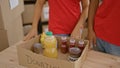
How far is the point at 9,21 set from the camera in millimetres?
1943

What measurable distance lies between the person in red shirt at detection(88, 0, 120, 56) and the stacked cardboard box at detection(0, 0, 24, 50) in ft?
2.84

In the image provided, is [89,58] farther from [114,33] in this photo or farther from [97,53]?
[114,33]

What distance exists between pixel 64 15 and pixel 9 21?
0.71 meters

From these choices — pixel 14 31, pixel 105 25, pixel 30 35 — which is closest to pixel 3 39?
pixel 14 31

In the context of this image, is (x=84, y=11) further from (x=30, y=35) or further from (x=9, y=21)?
(x=9, y=21)

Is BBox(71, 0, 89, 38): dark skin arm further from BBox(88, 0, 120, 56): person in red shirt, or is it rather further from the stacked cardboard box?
the stacked cardboard box

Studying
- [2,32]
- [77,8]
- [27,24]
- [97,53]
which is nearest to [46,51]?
[97,53]

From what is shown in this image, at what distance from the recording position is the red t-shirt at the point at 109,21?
3.95ft

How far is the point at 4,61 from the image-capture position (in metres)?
1.30

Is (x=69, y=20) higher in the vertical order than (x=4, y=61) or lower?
higher

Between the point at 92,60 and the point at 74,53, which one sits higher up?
the point at 74,53

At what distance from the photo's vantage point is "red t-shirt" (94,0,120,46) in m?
1.20

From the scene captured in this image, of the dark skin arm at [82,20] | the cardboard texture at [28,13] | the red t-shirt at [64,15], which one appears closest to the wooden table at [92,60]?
the dark skin arm at [82,20]

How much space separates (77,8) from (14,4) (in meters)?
0.82
